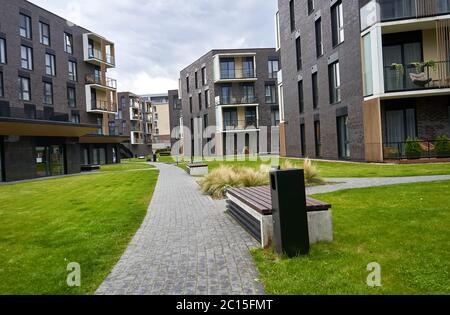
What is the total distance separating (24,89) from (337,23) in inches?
988

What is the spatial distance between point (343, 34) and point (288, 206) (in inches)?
807

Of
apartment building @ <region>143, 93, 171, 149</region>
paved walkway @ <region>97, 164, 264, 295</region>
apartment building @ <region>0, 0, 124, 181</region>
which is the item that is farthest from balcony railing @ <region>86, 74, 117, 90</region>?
apartment building @ <region>143, 93, 171, 149</region>

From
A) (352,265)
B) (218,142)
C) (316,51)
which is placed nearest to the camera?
(352,265)

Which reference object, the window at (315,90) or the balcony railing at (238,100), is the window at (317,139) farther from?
the balcony railing at (238,100)

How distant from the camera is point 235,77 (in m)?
53.6

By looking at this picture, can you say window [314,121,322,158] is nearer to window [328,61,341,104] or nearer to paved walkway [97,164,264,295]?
window [328,61,341,104]

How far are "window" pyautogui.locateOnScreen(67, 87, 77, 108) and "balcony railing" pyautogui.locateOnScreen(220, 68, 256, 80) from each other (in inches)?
763

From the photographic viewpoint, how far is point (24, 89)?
108 ft

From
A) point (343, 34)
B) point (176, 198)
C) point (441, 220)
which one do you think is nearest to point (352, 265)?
point (441, 220)

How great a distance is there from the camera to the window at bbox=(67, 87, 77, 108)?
41381mm

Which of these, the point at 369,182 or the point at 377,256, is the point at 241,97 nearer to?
the point at 369,182

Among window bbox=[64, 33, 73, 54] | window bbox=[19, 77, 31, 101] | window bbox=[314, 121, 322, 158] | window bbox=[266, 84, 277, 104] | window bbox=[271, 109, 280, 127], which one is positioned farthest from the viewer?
window bbox=[271, 109, 280, 127]

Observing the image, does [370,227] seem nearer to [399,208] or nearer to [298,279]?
[399,208]

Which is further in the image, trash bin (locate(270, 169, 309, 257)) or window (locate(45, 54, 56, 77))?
window (locate(45, 54, 56, 77))
